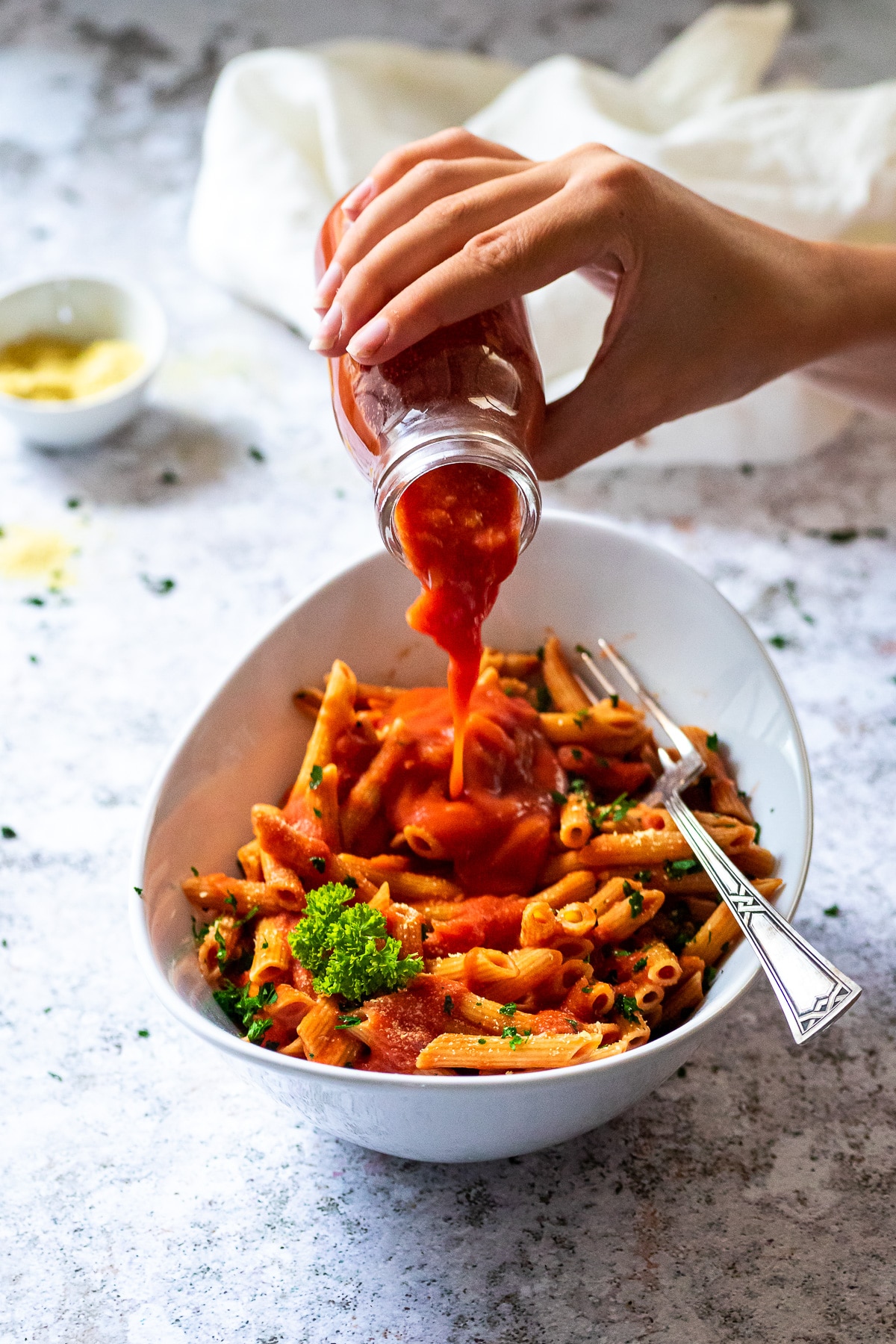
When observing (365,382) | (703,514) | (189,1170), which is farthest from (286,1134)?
(703,514)

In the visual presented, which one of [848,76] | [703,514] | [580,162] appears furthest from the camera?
[848,76]

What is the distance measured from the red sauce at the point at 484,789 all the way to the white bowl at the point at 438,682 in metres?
0.19

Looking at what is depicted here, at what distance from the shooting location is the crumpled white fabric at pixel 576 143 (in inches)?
107

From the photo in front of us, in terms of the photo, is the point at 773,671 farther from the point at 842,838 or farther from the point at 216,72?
the point at 216,72

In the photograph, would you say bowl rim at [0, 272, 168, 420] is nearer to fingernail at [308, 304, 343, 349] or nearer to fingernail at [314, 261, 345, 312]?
fingernail at [314, 261, 345, 312]

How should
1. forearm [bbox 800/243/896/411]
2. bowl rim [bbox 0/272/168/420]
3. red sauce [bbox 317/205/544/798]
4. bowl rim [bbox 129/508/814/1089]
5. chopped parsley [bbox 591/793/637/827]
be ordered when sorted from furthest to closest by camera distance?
1. bowl rim [bbox 0/272/168/420]
2. forearm [bbox 800/243/896/411]
3. chopped parsley [bbox 591/793/637/827]
4. red sauce [bbox 317/205/544/798]
5. bowl rim [bbox 129/508/814/1089]

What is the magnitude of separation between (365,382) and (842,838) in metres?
1.15

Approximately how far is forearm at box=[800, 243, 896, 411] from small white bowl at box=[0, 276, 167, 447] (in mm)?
1427

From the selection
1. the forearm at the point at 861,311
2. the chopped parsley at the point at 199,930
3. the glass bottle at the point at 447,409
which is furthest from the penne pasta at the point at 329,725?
the forearm at the point at 861,311

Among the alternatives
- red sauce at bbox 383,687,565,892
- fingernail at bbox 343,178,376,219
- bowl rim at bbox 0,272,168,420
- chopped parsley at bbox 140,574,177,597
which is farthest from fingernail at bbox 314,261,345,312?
bowl rim at bbox 0,272,168,420

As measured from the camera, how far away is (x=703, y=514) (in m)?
2.67

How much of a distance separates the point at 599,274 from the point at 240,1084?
1308mm

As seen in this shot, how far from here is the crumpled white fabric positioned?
8.91 ft

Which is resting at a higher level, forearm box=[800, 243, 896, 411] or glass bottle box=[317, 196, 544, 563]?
glass bottle box=[317, 196, 544, 563]
